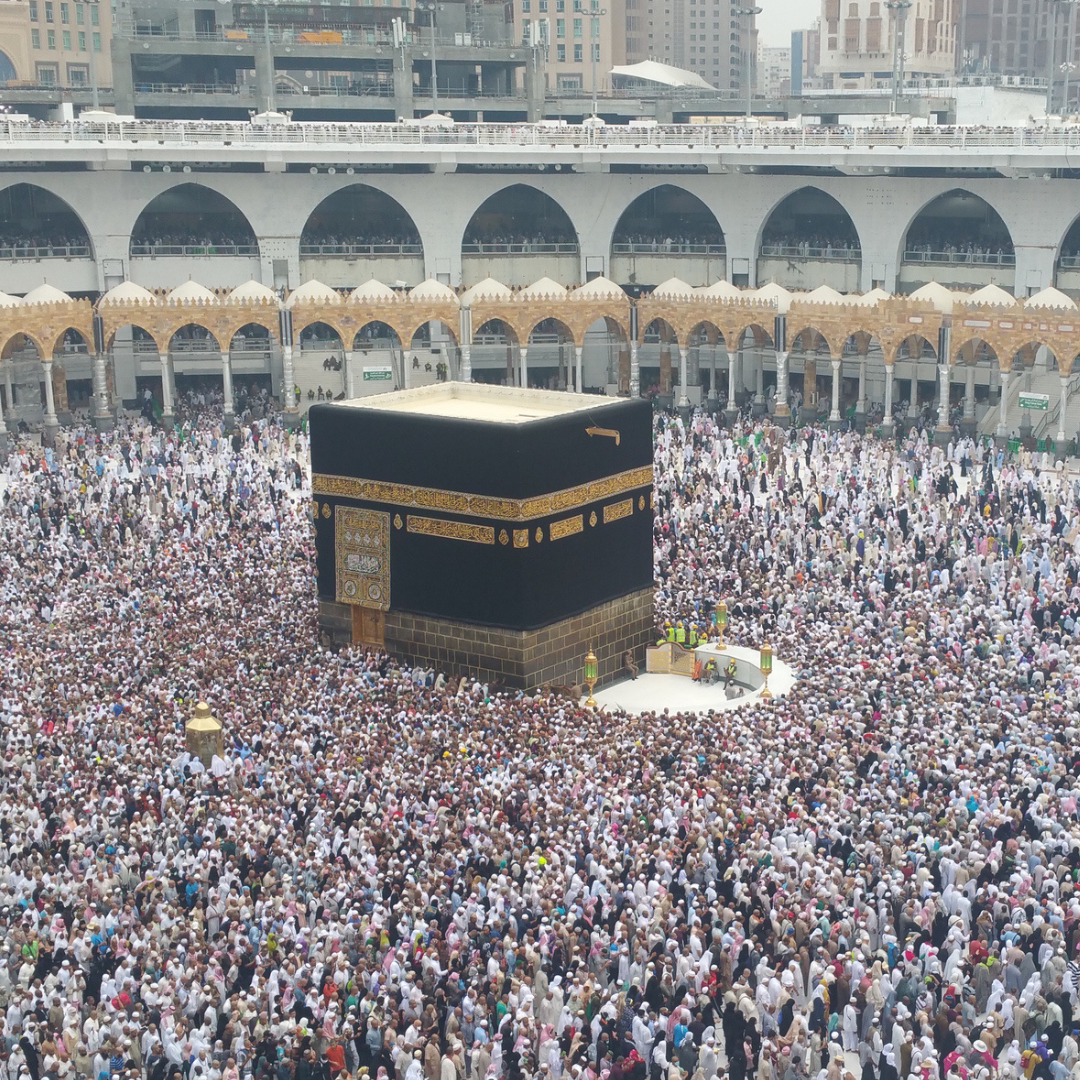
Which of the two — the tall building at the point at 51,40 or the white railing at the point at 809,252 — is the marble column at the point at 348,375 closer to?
the white railing at the point at 809,252

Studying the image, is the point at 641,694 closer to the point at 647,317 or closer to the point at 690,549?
the point at 690,549

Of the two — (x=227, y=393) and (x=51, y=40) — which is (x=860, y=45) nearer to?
(x=51, y=40)

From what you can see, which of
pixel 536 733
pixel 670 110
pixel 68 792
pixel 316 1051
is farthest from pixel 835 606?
pixel 670 110

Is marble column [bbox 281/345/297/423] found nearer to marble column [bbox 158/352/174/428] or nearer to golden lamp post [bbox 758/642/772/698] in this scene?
marble column [bbox 158/352/174/428]

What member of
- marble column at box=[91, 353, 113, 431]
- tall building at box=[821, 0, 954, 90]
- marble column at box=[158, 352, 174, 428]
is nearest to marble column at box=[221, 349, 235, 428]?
marble column at box=[158, 352, 174, 428]

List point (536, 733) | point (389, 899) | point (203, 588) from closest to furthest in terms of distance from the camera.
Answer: point (389, 899) → point (536, 733) → point (203, 588)

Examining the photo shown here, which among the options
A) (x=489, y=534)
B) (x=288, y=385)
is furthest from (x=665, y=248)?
(x=489, y=534)
